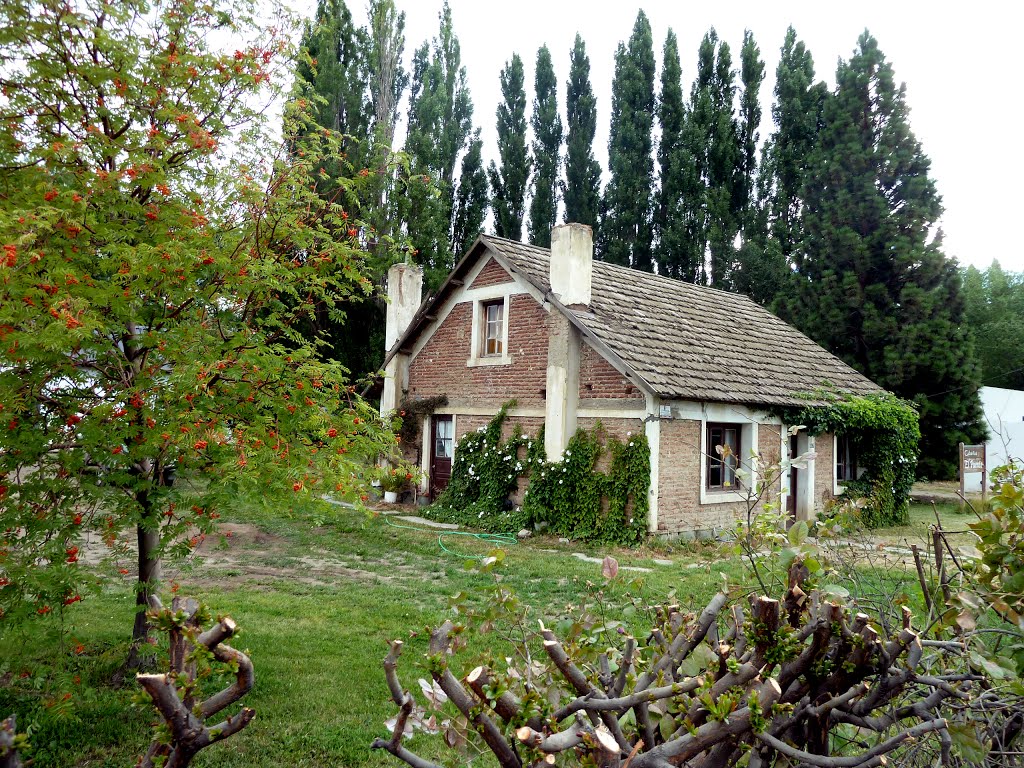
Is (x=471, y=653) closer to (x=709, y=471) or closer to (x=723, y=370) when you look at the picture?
(x=709, y=471)

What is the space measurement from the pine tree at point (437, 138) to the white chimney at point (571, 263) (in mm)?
12894

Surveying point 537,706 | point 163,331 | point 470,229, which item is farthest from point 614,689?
point 470,229

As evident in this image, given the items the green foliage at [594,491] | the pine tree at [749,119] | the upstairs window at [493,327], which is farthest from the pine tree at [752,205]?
the green foliage at [594,491]

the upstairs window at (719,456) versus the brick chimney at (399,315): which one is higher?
the brick chimney at (399,315)

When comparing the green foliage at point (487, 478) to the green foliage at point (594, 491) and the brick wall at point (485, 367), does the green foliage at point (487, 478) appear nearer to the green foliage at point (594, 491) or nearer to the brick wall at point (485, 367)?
the brick wall at point (485, 367)

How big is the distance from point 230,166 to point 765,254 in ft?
99.6

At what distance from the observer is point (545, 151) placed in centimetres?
3744

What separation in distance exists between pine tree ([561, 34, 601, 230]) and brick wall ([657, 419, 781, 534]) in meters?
24.3

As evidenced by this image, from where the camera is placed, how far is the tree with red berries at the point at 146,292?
426 cm

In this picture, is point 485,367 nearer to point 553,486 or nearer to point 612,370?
point 553,486

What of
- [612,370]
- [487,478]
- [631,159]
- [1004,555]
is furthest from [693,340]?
[631,159]

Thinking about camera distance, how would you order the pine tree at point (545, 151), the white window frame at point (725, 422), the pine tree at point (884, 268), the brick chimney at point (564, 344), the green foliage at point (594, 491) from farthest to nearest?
the pine tree at point (545, 151) → the pine tree at point (884, 268) → the brick chimney at point (564, 344) → the white window frame at point (725, 422) → the green foliage at point (594, 491)

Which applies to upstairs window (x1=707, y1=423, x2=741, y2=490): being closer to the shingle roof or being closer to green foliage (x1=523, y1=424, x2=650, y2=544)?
the shingle roof

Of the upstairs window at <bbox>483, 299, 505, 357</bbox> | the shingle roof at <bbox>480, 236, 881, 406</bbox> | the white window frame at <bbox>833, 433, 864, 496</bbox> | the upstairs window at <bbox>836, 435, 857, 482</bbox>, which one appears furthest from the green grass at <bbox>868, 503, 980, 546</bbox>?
the upstairs window at <bbox>483, 299, 505, 357</bbox>
